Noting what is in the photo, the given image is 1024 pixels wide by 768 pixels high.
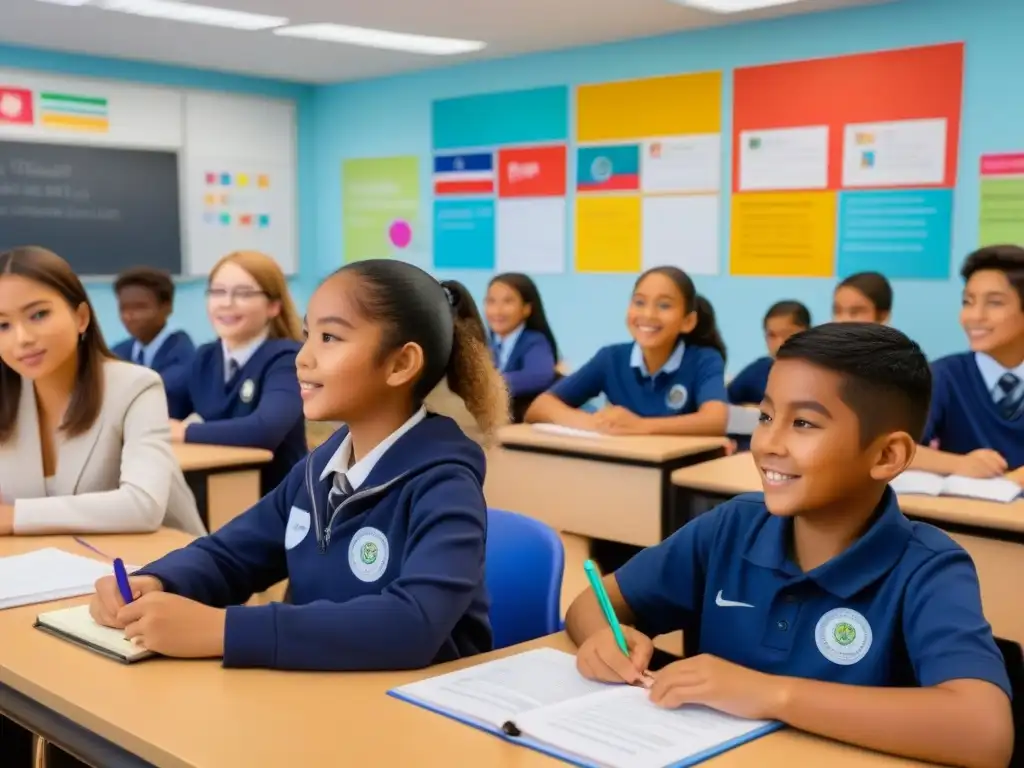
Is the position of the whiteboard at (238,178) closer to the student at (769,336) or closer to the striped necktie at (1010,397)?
the student at (769,336)

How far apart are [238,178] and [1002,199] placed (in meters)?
4.80

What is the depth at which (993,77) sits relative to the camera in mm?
4812

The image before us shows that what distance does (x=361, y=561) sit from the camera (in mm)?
1518

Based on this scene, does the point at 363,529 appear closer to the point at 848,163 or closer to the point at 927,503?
the point at 927,503

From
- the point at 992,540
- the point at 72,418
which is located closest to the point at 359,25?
the point at 72,418

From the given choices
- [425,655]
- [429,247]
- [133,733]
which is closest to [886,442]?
[425,655]

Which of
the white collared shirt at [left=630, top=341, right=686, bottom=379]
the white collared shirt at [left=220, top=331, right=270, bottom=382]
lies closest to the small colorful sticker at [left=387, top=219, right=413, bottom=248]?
the white collared shirt at [left=630, top=341, right=686, bottom=379]

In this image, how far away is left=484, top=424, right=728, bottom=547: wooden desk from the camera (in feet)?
10.7

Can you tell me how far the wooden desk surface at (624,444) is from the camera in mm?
3264

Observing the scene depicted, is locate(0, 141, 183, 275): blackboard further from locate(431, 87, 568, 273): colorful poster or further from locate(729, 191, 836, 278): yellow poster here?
locate(729, 191, 836, 278): yellow poster

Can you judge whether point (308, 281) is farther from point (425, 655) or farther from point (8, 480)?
point (425, 655)

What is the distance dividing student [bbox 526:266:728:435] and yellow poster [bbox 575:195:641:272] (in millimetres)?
2116

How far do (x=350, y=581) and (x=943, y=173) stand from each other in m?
4.26

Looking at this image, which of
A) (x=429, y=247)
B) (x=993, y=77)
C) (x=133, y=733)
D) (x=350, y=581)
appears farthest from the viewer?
(x=429, y=247)
